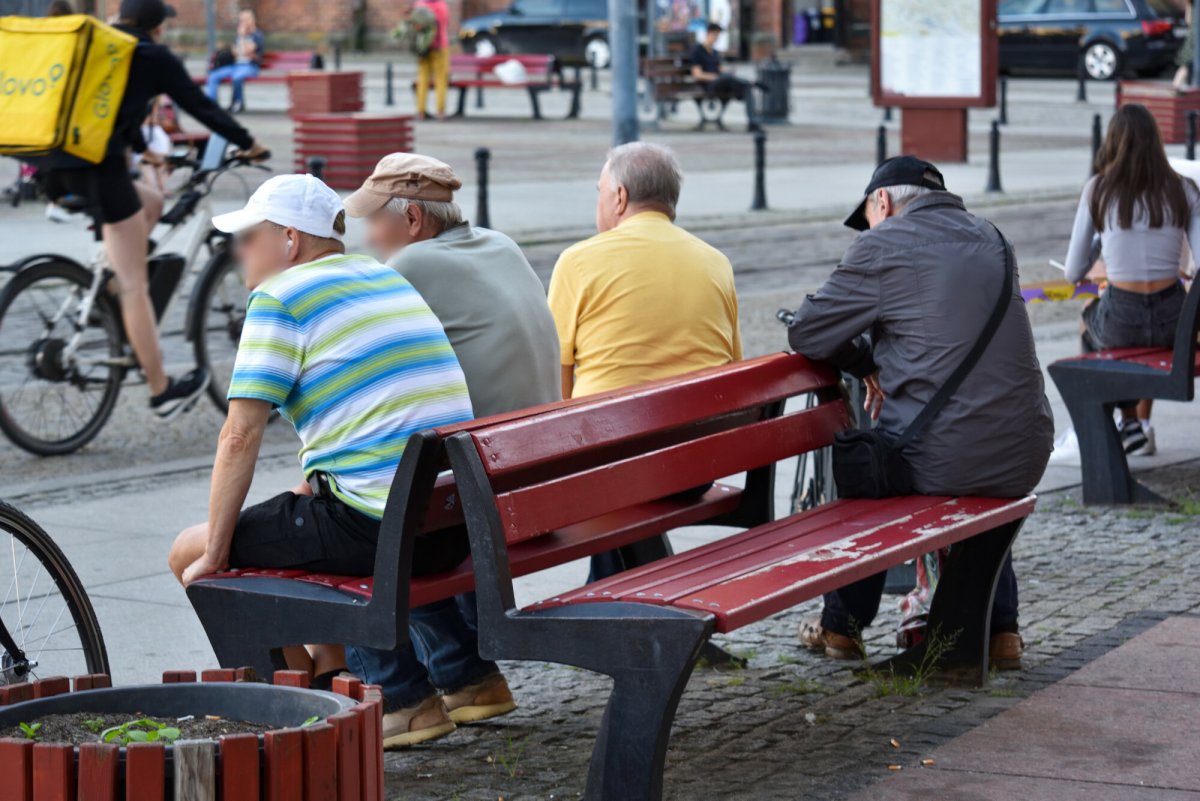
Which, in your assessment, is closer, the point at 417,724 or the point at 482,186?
the point at 417,724

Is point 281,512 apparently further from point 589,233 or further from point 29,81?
point 589,233

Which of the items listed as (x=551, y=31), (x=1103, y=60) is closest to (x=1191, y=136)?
(x=1103, y=60)

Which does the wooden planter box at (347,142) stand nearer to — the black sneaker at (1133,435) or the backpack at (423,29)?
the backpack at (423,29)

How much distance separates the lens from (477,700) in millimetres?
5012

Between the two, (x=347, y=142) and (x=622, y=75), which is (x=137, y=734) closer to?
(x=347, y=142)

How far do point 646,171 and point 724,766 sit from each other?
183 centimetres

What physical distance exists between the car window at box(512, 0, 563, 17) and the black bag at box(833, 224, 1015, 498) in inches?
1464

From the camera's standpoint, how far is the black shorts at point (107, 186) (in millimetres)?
8297

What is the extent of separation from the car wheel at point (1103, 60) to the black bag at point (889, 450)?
34.5m

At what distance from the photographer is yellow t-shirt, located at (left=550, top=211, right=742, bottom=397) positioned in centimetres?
558

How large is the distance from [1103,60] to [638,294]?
35.1 metres

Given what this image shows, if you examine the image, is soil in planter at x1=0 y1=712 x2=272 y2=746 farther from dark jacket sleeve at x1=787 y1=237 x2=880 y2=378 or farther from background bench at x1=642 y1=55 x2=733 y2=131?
background bench at x1=642 y1=55 x2=733 y2=131

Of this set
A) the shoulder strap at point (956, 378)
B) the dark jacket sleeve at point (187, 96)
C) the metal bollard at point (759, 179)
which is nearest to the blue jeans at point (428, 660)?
the shoulder strap at point (956, 378)

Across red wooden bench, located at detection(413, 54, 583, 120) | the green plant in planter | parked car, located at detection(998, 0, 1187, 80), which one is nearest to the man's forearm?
the green plant in planter
